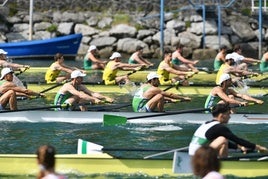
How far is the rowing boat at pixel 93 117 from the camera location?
18766 millimetres

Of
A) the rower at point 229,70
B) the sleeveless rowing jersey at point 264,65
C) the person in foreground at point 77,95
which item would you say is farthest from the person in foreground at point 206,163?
the sleeveless rowing jersey at point 264,65

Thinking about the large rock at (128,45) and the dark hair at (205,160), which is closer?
the dark hair at (205,160)

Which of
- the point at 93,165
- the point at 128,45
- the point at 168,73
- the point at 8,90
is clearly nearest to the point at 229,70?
the point at 168,73

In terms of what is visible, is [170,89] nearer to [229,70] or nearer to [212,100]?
[229,70]

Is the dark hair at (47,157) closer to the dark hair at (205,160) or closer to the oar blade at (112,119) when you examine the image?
the dark hair at (205,160)

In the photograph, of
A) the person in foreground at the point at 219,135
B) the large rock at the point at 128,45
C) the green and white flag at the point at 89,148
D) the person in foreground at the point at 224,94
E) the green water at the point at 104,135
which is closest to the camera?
the person in foreground at the point at 219,135

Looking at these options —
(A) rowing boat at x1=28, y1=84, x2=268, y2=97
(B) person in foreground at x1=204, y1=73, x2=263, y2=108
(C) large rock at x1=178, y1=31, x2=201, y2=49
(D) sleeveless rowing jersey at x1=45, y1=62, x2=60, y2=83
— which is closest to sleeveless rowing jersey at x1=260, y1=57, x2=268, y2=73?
(A) rowing boat at x1=28, y1=84, x2=268, y2=97

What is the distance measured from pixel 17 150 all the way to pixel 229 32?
93.5ft

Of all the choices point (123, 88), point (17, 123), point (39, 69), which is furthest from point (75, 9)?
point (17, 123)

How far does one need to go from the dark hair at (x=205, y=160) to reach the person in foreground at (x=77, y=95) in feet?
33.3

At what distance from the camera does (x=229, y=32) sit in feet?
142

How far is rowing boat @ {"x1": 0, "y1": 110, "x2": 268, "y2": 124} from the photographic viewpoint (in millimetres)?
18766

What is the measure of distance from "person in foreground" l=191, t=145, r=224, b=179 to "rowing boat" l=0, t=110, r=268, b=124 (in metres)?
10.2

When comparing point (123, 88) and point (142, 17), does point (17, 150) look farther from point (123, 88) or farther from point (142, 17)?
point (142, 17)
